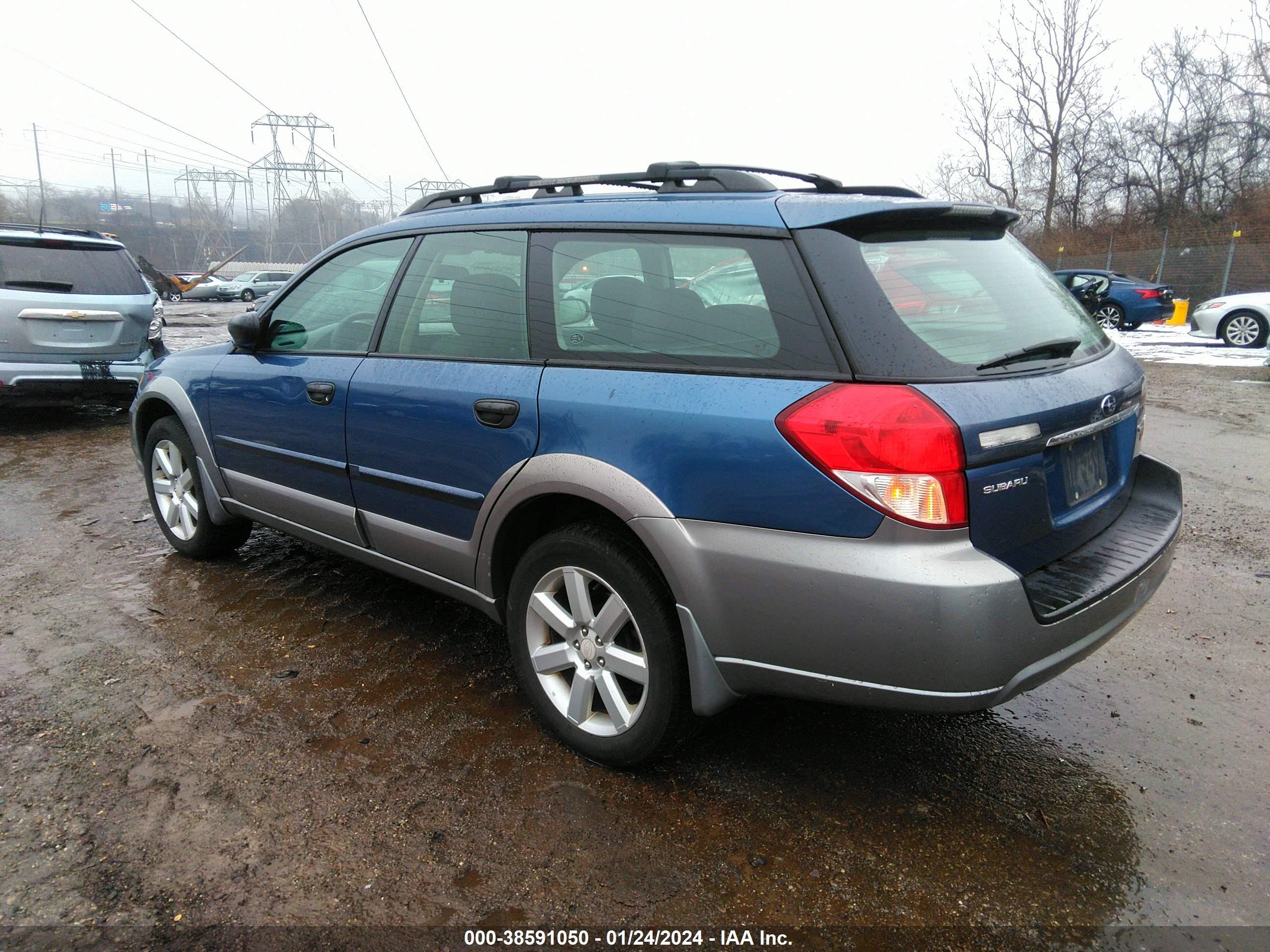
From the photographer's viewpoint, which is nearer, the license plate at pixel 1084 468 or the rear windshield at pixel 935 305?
the rear windshield at pixel 935 305

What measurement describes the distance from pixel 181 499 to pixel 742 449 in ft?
11.7

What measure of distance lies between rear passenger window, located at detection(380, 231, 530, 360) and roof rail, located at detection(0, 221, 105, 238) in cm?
674

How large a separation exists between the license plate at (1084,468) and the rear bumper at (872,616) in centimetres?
25

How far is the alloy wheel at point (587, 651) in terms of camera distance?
244cm

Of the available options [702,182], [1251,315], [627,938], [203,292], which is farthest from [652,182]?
[203,292]

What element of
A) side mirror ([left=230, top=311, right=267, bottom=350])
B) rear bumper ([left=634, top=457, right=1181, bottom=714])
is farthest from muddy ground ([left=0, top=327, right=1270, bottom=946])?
side mirror ([left=230, top=311, right=267, bottom=350])

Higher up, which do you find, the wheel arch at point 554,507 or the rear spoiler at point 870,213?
the rear spoiler at point 870,213

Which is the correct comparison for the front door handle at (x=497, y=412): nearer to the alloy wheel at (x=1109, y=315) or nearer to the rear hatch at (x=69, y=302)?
the rear hatch at (x=69, y=302)

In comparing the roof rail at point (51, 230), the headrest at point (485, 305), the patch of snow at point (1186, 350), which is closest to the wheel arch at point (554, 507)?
the headrest at point (485, 305)

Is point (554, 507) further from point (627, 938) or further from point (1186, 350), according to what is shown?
point (1186, 350)

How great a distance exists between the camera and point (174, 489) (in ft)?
14.6

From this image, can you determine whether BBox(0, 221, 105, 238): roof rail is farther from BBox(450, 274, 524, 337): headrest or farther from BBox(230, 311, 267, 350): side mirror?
BBox(450, 274, 524, 337): headrest

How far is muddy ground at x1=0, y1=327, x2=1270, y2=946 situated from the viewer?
2.06 metres

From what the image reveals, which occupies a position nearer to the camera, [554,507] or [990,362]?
[990,362]
